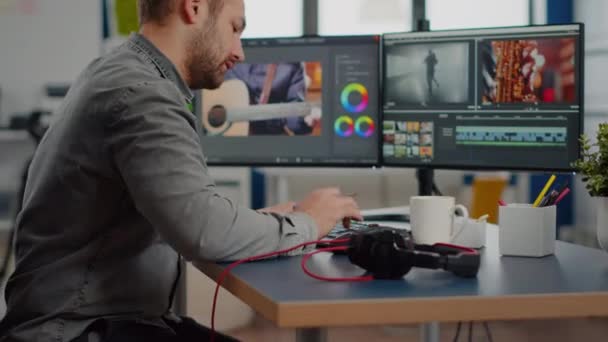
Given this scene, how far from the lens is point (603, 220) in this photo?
4.58ft

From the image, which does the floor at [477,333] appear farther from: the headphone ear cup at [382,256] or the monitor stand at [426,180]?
the headphone ear cup at [382,256]

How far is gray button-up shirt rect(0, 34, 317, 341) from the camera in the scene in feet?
3.98

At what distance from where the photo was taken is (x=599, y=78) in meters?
4.61

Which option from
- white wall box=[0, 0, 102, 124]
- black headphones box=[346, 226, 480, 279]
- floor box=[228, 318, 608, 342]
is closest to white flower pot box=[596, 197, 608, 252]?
black headphones box=[346, 226, 480, 279]

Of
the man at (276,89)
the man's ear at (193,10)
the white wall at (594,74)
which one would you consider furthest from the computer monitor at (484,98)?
the white wall at (594,74)

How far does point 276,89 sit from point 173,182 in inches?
41.4

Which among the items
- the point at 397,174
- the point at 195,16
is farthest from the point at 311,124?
the point at 397,174

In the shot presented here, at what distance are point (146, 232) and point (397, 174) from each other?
11.4ft

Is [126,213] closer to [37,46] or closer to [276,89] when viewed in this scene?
[276,89]

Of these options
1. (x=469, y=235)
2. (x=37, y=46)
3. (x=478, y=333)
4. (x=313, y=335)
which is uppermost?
(x=37, y=46)

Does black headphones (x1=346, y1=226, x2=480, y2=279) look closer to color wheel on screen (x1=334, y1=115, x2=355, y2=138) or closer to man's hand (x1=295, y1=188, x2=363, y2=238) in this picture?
man's hand (x1=295, y1=188, x2=363, y2=238)

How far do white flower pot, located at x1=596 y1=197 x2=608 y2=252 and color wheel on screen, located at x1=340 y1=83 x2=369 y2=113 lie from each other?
0.85 m

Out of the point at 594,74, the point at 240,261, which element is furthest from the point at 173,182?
the point at 594,74

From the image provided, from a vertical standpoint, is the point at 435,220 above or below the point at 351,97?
below
